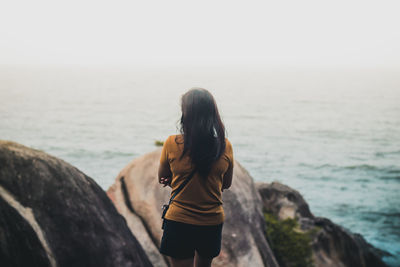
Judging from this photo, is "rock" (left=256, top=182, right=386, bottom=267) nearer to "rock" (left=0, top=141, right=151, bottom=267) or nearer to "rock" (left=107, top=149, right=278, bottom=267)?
"rock" (left=107, top=149, right=278, bottom=267)

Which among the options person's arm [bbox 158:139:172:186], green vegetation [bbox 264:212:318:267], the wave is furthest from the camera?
the wave

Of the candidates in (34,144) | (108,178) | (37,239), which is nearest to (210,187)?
(37,239)

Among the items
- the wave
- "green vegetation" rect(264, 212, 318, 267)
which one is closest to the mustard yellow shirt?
"green vegetation" rect(264, 212, 318, 267)

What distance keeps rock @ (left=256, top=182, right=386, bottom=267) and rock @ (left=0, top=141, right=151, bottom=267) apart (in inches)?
254

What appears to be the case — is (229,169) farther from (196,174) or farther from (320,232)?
(320,232)

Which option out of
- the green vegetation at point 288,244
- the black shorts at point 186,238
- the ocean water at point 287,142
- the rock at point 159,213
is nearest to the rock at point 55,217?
the black shorts at point 186,238

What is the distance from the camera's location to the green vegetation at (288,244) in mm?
9047

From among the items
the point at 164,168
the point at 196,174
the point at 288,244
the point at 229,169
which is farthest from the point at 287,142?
the point at 196,174

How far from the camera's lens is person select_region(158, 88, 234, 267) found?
3.18 metres

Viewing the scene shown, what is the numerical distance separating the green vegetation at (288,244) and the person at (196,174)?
19.4 feet

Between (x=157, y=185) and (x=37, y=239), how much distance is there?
12.5 feet

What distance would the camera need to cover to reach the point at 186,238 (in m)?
3.27

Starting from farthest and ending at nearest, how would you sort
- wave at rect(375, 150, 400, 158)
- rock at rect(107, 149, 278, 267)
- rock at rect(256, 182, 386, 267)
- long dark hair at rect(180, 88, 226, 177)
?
wave at rect(375, 150, 400, 158)
rock at rect(256, 182, 386, 267)
rock at rect(107, 149, 278, 267)
long dark hair at rect(180, 88, 226, 177)

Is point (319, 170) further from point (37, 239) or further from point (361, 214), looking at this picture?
point (37, 239)
